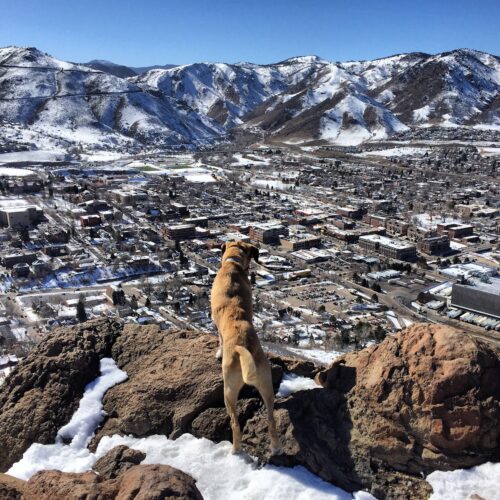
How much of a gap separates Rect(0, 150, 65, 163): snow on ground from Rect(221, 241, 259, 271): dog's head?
96.1 metres

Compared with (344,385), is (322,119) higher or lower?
higher

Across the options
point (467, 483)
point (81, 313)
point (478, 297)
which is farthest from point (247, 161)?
point (467, 483)

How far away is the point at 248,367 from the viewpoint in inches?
199

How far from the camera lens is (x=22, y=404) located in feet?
20.9

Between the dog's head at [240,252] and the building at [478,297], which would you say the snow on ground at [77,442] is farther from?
the building at [478,297]

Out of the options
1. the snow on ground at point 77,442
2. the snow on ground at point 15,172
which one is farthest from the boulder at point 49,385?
the snow on ground at point 15,172

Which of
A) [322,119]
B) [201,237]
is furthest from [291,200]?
[322,119]

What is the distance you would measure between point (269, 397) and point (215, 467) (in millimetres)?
888

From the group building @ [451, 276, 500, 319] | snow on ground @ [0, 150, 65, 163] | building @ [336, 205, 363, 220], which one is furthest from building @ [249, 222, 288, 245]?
snow on ground @ [0, 150, 65, 163]

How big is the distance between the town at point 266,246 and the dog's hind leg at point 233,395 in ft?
57.7

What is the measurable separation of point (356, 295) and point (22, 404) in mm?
30750

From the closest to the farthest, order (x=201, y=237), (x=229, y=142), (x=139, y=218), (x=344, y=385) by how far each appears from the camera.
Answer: (x=344, y=385), (x=201, y=237), (x=139, y=218), (x=229, y=142)

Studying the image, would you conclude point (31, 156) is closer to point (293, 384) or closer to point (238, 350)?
point (293, 384)

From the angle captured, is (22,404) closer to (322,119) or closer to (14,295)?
(14,295)
